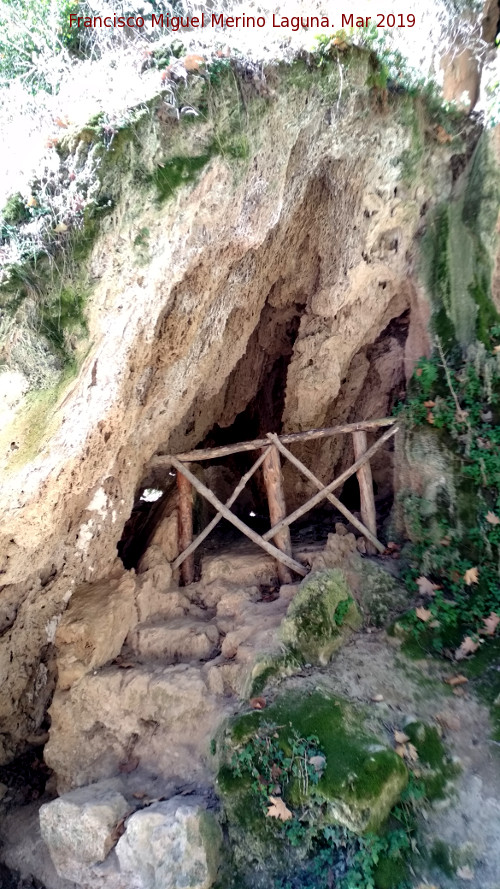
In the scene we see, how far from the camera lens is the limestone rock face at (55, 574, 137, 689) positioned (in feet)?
16.1

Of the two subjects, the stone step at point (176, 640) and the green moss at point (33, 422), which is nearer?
the green moss at point (33, 422)

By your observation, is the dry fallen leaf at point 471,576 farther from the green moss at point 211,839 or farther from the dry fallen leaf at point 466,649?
the green moss at point 211,839

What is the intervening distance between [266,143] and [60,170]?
1.83 metres

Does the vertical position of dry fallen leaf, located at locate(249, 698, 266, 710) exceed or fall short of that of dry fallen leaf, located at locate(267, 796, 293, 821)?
it exceeds it

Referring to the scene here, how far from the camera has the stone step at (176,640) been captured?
495 cm

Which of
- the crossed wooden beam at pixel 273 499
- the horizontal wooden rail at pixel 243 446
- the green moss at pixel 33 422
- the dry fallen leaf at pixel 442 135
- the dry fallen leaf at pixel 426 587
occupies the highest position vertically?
the dry fallen leaf at pixel 442 135

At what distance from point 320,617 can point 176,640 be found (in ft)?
4.93

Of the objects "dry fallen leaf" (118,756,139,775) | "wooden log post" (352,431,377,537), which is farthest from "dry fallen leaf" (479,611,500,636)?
"dry fallen leaf" (118,756,139,775)

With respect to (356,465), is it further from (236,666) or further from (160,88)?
(160,88)

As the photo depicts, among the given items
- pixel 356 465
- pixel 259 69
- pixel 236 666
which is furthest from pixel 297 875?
pixel 259 69

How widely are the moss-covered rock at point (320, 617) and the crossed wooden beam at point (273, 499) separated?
0.68 m

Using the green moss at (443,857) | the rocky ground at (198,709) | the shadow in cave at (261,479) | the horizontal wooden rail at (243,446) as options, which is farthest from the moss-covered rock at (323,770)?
the horizontal wooden rail at (243,446)

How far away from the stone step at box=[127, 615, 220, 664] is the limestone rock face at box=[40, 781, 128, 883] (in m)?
1.25

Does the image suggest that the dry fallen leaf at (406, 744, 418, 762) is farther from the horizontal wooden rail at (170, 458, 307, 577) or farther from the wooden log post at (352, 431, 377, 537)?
the wooden log post at (352, 431, 377, 537)
